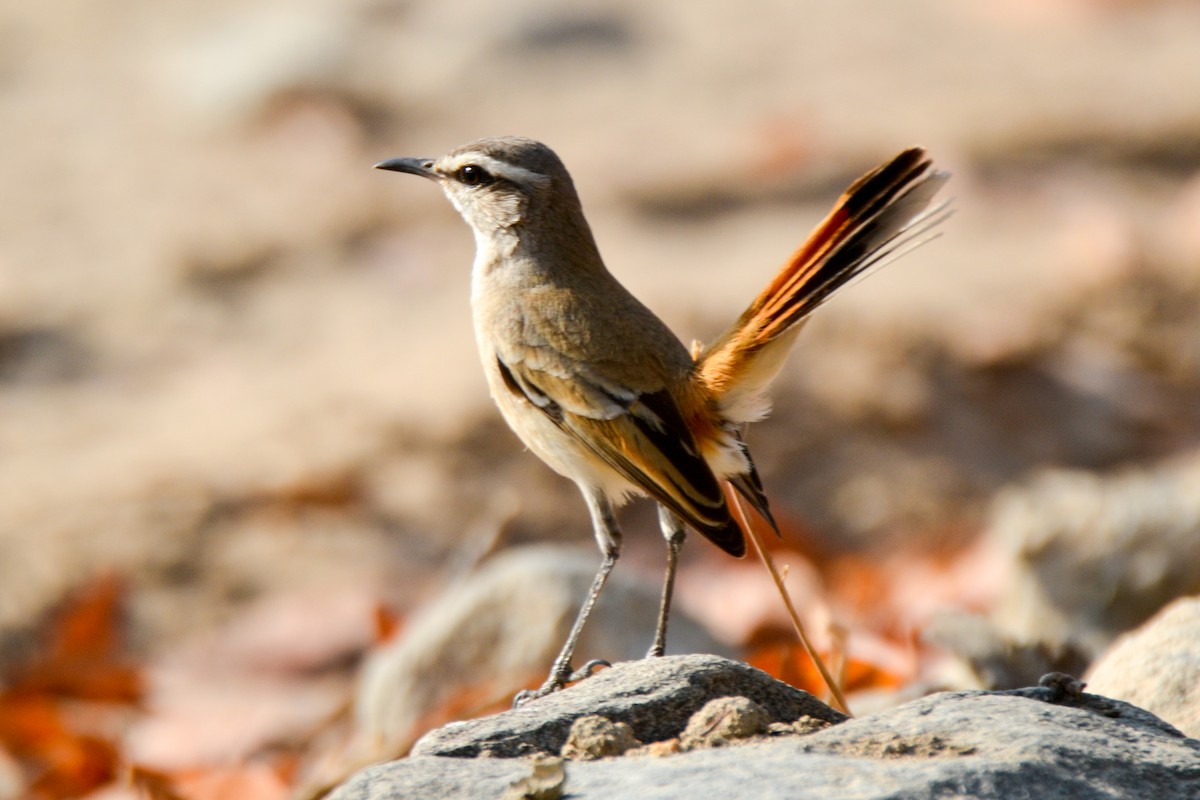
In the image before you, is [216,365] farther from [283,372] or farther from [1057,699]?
[1057,699]

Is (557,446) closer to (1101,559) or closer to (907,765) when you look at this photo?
(907,765)

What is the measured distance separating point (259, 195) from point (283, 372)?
211 centimetres

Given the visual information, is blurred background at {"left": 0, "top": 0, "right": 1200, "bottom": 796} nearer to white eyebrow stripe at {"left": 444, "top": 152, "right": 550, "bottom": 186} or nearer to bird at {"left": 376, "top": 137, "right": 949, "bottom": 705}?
bird at {"left": 376, "top": 137, "right": 949, "bottom": 705}

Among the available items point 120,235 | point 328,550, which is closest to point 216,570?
point 328,550

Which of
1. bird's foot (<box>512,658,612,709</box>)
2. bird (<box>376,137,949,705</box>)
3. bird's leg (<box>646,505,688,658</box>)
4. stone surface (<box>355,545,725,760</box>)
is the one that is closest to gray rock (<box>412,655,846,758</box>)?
bird's foot (<box>512,658,612,709</box>)

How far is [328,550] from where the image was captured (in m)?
6.70

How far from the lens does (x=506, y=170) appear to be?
4.71 metres

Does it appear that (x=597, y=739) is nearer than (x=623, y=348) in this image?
Yes

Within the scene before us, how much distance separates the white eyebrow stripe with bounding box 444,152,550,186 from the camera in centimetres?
469

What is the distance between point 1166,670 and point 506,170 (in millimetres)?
2478

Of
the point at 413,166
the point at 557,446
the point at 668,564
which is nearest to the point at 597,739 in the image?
the point at 668,564

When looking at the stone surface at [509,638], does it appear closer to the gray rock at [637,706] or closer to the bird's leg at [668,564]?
the bird's leg at [668,564]

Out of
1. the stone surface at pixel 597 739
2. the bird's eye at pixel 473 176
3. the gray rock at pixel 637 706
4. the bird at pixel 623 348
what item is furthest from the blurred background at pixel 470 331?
the bird's eye at pixel 473 176

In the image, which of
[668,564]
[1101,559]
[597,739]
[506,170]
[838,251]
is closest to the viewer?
[597,739]
